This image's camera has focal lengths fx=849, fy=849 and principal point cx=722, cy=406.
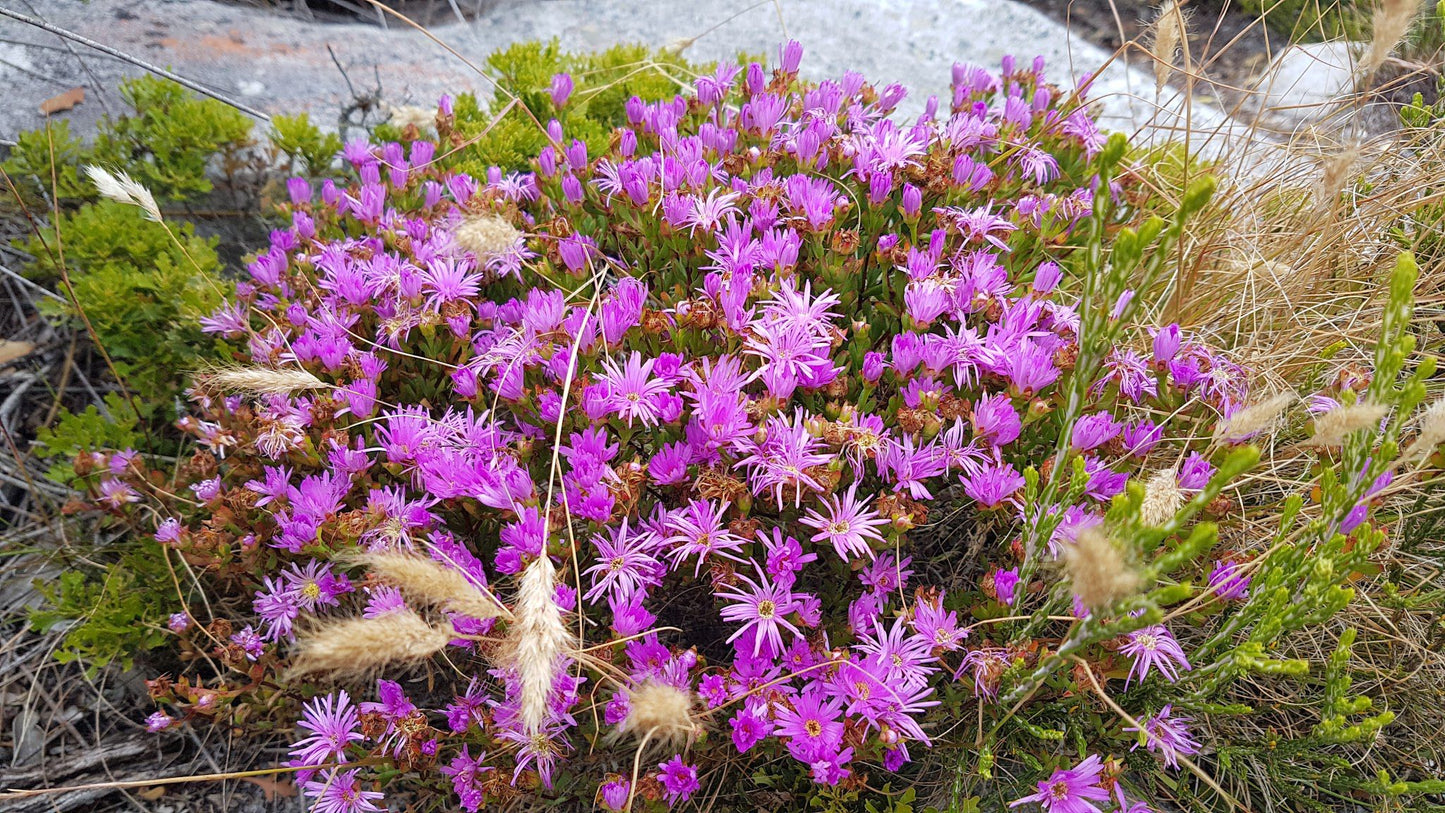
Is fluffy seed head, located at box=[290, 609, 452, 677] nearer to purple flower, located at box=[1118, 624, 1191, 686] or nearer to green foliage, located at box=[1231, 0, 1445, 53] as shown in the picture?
purple flower, located at box=[1118, 624, 1191, 686]

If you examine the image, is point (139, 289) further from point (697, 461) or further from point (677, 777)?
point (677, 777)

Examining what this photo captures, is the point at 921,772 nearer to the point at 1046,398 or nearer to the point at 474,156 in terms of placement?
the point at 1046,398

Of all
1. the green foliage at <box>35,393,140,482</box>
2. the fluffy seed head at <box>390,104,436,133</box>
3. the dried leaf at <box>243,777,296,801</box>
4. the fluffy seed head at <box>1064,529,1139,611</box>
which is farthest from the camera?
the fluffy seed head at <box>390,104,436,133</box>

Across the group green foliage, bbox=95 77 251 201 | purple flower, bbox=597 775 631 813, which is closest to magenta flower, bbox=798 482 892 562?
purple flower, bbox=597 775 631 813

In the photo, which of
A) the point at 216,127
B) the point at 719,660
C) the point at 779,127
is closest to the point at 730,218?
the point at 779,127

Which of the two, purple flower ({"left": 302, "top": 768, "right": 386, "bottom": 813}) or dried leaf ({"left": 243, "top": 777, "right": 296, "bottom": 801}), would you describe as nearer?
purple flower ({"left": 302, "top": 768, "right": 386, "bottom": 813})

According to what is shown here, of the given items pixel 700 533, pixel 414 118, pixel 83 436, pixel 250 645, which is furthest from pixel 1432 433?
pixel 83 436
